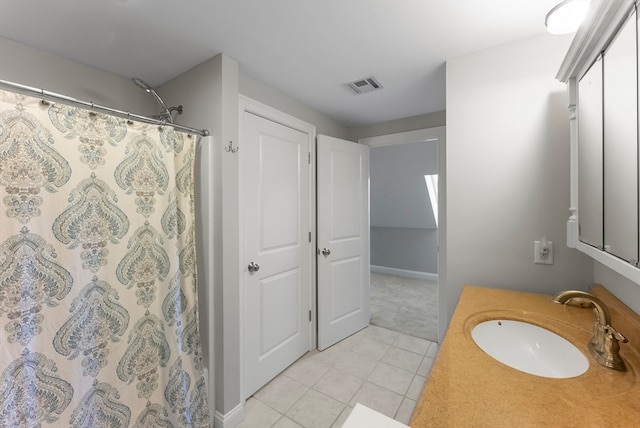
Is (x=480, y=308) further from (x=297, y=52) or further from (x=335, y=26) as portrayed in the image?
(x=297, y=52)

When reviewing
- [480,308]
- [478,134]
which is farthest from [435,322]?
[478,134]

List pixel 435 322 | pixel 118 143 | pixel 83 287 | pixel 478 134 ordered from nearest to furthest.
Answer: pixel 83 287 < pixel 118 143 < pixel 478 134 < pixel 435 322

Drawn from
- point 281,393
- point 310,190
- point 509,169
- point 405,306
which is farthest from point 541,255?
point 405,306

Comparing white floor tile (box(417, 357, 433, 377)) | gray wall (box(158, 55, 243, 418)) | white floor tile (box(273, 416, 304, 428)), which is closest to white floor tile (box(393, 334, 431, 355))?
white floor tile (box(417, 357, 433, 377))

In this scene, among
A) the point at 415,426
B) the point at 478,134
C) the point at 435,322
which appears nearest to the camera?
the point at 415,426

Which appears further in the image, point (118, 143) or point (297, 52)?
point (297, 52)

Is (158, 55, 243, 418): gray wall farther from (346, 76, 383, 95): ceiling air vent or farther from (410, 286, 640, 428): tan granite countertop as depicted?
(410, 286, 640, 428): tan granite countertop

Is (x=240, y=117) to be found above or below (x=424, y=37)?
below

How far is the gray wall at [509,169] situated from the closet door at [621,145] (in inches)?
18.6

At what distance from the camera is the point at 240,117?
5.56ft

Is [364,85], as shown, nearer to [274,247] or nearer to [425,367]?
[274,247]

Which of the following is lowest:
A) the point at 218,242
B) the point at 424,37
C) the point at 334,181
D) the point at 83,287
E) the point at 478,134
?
the point at 83,287

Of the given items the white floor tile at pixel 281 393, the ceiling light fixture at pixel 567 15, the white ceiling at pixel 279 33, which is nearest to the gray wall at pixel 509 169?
the white ceiling at pixel 279 33

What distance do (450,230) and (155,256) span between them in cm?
171
